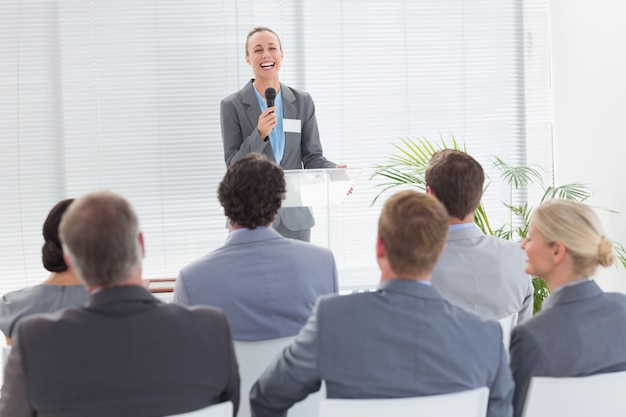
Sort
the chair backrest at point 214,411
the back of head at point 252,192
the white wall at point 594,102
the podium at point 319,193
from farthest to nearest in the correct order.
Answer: the white wall at point 594,102
the podium at point 319,193
the back of head at point 252,192
the chair backrest at point 214,411

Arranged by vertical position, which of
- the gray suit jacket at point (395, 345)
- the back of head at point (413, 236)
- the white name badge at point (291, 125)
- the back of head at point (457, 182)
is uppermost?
the white name badge at point (291, 125)

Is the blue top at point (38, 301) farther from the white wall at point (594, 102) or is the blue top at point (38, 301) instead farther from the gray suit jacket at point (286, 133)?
the white wall at point (594, 102)

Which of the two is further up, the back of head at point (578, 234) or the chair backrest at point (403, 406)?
the back of head at point (578, 234)

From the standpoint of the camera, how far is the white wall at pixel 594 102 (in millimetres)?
4699

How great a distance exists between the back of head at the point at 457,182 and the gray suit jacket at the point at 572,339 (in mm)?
640

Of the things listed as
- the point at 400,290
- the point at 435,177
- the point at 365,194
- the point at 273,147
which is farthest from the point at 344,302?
the point at 365,194

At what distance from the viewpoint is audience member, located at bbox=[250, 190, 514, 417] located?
70.6 inches

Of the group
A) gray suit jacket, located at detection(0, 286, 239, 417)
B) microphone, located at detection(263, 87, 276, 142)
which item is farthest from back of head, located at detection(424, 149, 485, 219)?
microphone, located at detection(263, 87, 276, 142)

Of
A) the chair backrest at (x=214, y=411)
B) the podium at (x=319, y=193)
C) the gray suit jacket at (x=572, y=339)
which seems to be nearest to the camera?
the chair backrest at (x=214, y=411)

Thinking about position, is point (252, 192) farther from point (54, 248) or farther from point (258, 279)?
point (54, 248)

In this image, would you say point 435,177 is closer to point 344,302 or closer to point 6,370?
point 344,302

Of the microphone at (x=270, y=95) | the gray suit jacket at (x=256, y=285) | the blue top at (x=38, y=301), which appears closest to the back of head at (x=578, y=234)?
the gray suit jacket at (x=256, y=285)

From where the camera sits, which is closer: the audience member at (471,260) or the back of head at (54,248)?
the back of head at (54,248)

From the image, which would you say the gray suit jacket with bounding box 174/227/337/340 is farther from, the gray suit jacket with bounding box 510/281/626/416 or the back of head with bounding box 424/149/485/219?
the gray suit jacket with bounding box 510/281/626/416
